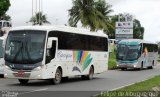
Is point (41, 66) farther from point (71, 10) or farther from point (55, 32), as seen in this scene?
point (71, 10)

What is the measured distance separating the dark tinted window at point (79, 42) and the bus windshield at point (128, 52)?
1518cm

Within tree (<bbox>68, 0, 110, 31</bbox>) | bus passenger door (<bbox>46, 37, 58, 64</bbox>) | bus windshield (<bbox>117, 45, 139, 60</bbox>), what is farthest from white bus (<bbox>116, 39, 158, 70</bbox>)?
bus passenger door (<bbox>46, 37, 58, 64</bbox>)

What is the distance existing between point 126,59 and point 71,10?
21253 millimetres

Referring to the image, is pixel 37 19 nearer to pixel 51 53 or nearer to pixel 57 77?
pixel 57 77

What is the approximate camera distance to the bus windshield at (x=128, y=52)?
47.3 m

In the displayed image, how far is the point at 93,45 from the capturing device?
2989 cm

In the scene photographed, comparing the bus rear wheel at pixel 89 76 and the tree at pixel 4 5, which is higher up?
the tree at pixel 4 5

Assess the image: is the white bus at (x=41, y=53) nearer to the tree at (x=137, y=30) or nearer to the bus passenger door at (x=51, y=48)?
the bus passenger door at (x=51, y=48)

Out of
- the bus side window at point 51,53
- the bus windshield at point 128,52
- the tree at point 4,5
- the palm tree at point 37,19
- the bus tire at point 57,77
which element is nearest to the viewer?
the bus side window at point 51,53

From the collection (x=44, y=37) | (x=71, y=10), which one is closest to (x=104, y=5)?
(x=71, y=10)

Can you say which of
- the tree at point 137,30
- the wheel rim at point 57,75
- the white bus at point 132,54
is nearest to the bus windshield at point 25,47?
the wheel rim at point 57,75

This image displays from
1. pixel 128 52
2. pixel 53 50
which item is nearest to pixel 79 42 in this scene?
pixel 53 50

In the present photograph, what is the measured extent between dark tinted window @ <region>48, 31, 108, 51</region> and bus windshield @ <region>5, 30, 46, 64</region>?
739 millimetres

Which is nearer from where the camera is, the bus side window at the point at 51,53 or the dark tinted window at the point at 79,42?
the bus side window at the point at 51,53
